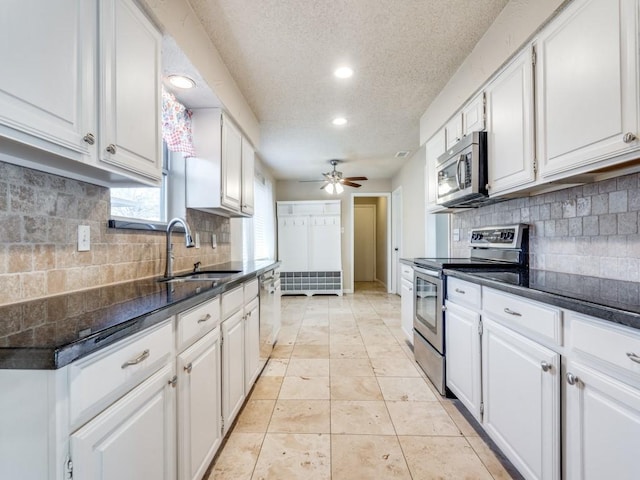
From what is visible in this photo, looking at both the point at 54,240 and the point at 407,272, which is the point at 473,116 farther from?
the point at 54,240

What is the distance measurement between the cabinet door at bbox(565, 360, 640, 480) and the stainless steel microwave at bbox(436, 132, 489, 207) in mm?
1378

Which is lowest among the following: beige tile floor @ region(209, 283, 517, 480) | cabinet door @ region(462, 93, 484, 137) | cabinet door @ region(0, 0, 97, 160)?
beige tile floor @ region(209, 283, 517, 480)

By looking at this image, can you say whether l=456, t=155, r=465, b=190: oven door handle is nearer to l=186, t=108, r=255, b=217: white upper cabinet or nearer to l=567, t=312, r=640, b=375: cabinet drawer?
l=567, t=312, r=640, b=375: cabinet drawer

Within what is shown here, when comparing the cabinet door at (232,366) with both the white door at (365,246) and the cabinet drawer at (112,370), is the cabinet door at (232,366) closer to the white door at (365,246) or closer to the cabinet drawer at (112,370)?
the cabinet drawer at (112,370)

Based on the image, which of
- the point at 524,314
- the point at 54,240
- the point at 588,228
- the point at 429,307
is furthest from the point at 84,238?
the point at 588,228

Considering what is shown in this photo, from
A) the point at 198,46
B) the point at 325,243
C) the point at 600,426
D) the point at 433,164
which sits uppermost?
the point at 198,46

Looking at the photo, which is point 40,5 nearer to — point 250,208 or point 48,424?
point 48,424

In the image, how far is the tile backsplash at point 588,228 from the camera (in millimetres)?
1393

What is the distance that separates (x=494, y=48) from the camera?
1.94 m

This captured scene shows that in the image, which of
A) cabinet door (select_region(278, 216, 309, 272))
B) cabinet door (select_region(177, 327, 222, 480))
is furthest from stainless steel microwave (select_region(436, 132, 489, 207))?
cabinet door (select_region(278, 216, 309, 272))

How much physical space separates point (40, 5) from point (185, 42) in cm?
95

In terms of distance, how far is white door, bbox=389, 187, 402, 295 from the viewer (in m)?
6.14

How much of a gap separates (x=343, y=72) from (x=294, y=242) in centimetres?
404

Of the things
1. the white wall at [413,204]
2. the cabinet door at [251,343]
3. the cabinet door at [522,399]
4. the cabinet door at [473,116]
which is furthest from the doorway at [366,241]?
the cabinet door at [522,399]
